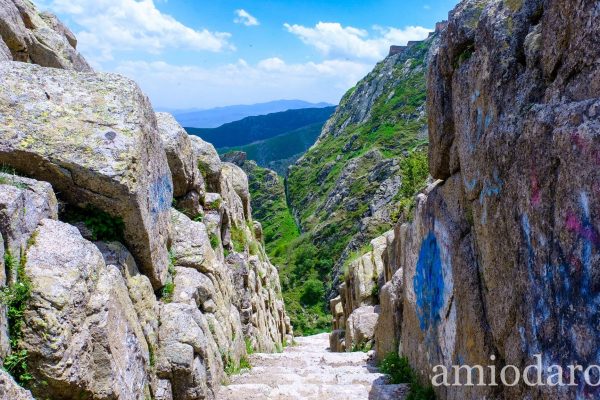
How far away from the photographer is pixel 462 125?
11031 millimetres

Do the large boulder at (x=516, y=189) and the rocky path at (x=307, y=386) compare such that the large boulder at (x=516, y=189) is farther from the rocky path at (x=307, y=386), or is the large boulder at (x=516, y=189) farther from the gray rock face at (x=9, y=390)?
the gray rock face at (x=9, y=390)

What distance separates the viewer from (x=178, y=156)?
784 inches

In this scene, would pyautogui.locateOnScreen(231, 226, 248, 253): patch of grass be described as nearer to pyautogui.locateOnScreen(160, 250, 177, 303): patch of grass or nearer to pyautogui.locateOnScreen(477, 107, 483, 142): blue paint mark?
pyautogui.locateOnScreen(160, 250, 177, 303): patch of grass

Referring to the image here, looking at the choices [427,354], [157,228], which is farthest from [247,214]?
[427,354]

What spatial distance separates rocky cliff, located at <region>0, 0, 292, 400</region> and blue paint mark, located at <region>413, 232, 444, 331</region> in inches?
280

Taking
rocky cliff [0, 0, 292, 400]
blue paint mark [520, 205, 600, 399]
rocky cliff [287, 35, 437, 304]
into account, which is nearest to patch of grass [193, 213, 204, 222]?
rocky cliff [0, 0, 292, 400]

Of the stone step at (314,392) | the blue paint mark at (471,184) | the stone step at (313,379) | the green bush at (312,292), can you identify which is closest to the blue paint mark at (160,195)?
the stone step at (314,392)

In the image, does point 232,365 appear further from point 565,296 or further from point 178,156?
point 565,296

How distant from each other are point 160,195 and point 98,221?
3275 millimetres

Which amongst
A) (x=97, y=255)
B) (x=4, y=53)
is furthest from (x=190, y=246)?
(x=4, y=53)

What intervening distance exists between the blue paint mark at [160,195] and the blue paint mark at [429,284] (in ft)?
29.5

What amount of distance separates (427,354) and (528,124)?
8.70 meters

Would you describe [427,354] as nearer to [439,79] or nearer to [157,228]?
[439,79]

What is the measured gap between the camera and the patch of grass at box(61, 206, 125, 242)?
12383mm
